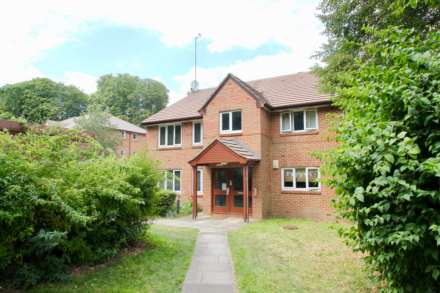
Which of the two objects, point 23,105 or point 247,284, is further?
point 23,105

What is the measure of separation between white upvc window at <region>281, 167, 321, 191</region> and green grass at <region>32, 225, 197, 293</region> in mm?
8053

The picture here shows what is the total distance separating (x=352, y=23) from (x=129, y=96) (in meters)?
56.3

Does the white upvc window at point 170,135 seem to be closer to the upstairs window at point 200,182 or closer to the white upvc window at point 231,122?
the upstairs window at point 200,182

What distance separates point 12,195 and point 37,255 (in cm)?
152

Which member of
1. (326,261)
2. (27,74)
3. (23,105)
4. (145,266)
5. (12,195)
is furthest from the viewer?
(27,74)

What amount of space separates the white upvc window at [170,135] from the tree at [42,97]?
42260 mm

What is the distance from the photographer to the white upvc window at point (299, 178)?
14281 mm

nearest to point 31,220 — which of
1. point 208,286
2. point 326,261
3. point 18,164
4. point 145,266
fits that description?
point 18,164

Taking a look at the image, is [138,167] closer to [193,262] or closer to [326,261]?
[193,262]

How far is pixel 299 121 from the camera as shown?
14.9 m

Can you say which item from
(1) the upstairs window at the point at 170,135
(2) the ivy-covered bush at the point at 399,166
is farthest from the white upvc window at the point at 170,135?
(2) the ivy-covered bush at the point at 399,166

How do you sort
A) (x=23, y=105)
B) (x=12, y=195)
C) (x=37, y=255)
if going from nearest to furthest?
(x=12, y=195) → (x=37, y=255) → (x=23, y=105)

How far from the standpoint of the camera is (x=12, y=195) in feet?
13.5

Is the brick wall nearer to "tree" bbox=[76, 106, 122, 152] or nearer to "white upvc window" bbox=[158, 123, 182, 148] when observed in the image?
"white upvc window" bbox=[158, 123, 182, 148]
